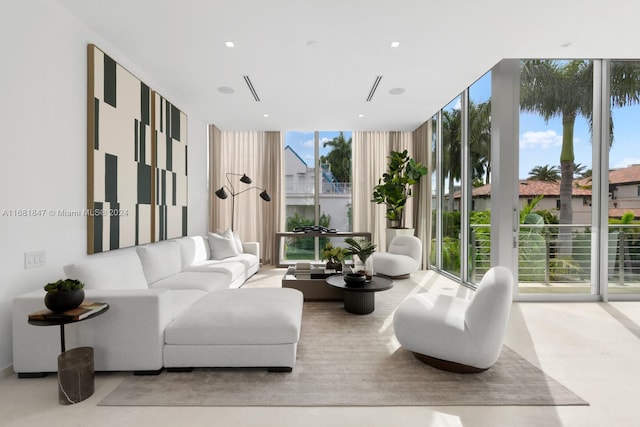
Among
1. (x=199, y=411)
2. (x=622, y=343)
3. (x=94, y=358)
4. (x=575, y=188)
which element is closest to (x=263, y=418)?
(x=199, y=411)

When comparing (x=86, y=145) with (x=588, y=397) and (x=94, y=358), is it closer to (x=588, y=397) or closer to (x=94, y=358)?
(x=94, y=358)

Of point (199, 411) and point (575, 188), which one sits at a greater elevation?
point (575, 188)

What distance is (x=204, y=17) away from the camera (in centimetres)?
279

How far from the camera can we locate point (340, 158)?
6.77 m

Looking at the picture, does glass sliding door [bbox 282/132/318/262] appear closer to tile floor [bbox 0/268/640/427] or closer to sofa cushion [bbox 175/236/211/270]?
sofa cushion [bbox 175/236/211/270]

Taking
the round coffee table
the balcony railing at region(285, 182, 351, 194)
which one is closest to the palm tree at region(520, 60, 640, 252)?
the round coffee table

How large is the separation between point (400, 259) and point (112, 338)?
3997mm

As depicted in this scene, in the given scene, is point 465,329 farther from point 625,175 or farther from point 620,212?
point 625,175

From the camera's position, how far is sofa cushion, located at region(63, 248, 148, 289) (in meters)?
2.35

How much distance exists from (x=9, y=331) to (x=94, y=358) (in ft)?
2.23

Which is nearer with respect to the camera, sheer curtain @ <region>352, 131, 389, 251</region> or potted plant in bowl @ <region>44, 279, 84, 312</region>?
potted plant in bowl @ <region>44, 279, 84, 312</region>

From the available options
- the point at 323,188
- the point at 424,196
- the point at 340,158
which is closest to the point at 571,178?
the point at 424,196

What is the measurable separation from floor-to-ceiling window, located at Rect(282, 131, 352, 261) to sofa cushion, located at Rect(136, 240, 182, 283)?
3102mm

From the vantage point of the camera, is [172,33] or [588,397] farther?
[172,33]
